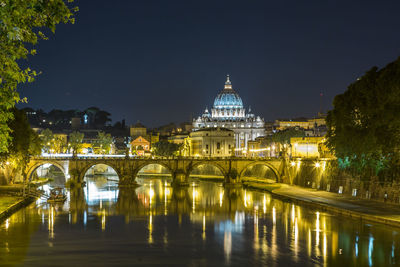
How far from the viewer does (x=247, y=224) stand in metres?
46.6

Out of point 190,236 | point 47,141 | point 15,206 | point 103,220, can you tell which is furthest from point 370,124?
point 47,141

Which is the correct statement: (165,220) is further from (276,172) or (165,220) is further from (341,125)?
(276,172)

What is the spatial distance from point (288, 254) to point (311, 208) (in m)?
21.1

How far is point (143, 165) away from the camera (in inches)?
3497

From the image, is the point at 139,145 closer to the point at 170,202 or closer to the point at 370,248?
the point at 170,202

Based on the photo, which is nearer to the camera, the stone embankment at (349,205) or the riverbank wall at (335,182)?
the stone embankment at (349,205)

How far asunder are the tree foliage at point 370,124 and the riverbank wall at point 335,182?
119cm

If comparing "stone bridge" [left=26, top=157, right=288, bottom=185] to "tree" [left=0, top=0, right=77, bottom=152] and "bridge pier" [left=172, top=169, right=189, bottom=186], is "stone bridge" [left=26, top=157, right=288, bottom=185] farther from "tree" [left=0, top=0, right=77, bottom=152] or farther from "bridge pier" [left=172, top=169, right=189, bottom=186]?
"tree" [left=0, top=0, right=77, bottom=152]

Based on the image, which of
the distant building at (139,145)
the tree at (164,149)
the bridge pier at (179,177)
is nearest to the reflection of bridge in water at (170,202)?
the bridge pier at (179,177)

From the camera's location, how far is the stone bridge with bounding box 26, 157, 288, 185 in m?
86.3

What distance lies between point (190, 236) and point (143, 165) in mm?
49267

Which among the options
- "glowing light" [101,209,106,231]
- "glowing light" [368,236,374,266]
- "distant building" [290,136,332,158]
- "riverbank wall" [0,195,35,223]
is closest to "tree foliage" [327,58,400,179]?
"glowing light" [368,236,374,266]

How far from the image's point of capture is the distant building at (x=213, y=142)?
184 m

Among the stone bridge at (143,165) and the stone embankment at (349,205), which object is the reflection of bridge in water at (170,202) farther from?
the stone bridge at (143,165)
